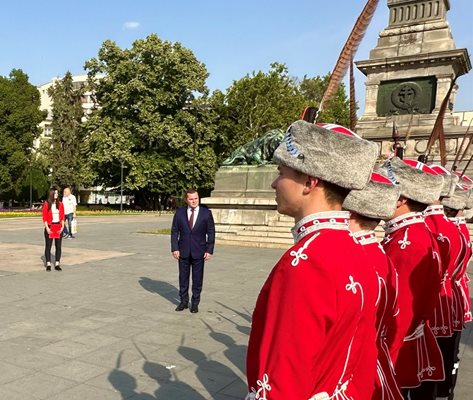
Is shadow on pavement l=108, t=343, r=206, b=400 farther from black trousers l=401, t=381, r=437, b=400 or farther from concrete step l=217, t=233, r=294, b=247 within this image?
concrete step l=217, t=233, r=294, b=247

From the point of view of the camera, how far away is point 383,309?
7.43 ft

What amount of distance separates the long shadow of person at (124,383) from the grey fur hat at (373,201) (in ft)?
9.12

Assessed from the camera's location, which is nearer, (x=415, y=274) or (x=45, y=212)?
(x=415, y=274)

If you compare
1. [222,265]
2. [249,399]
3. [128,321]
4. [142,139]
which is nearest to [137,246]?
[222,265]

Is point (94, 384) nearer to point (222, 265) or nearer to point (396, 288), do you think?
point (396, 288)

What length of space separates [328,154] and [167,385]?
135 inches

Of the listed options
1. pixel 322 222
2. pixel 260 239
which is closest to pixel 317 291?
pixel 322 222

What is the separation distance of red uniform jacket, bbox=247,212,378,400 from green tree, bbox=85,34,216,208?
38.8 meters

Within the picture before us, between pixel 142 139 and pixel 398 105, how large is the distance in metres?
26.2

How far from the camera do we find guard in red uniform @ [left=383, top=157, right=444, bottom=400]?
2590mm

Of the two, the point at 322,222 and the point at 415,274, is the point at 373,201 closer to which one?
the point at 415,274

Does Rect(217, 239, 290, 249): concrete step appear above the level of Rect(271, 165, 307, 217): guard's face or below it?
below

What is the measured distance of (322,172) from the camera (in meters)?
1.68

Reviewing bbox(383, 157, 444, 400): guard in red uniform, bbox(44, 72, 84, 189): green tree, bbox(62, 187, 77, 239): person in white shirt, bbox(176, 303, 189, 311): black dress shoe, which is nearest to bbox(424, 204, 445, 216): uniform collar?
bbox(383, 157, 444, 400): guard in red uniform
